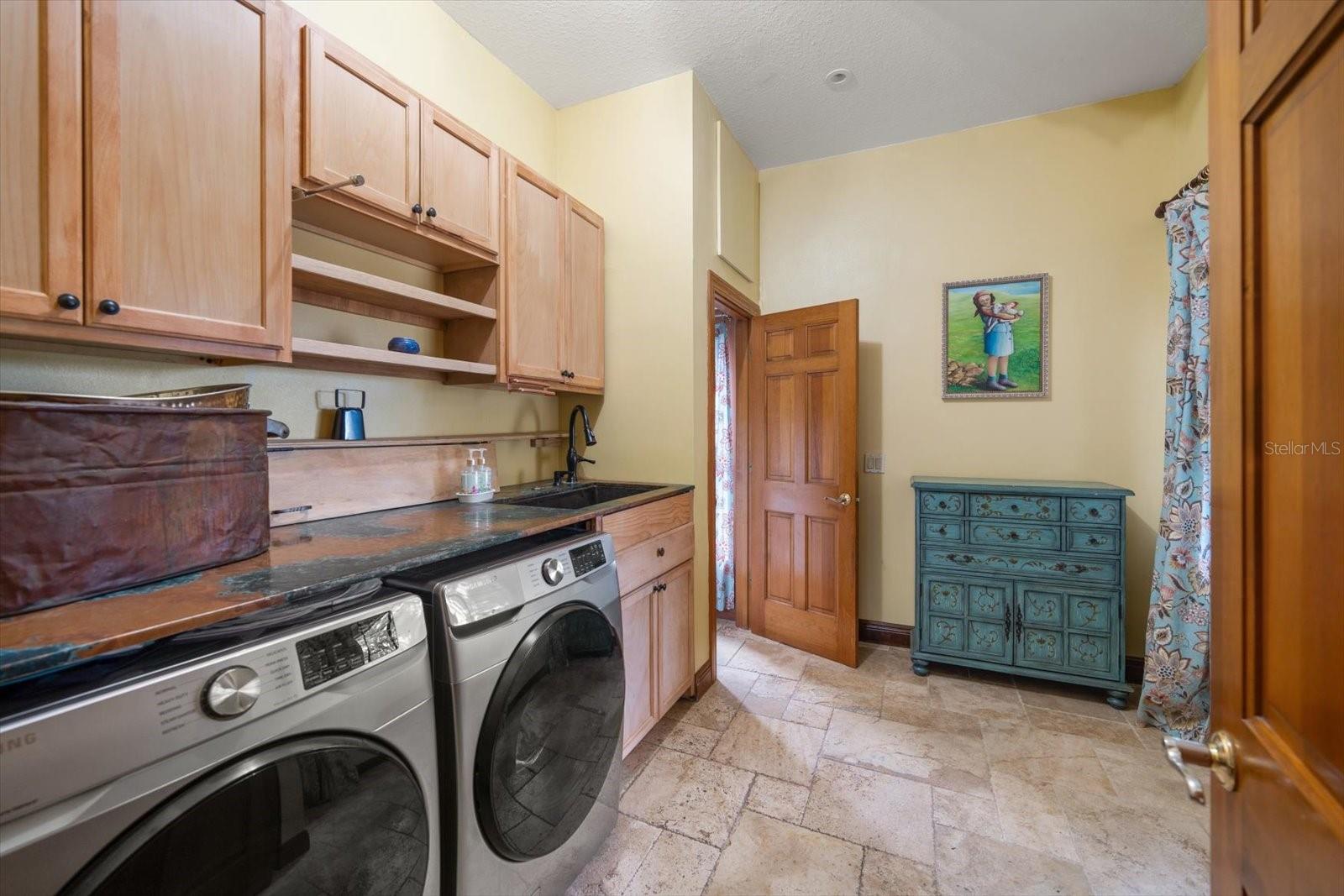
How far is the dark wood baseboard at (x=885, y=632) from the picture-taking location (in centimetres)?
312

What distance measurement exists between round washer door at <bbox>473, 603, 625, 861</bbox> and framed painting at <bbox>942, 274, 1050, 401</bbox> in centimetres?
257

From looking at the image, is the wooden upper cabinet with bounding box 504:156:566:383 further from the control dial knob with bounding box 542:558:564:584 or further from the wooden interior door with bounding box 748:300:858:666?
the wooden interior door with bounding box 748:300:858:666

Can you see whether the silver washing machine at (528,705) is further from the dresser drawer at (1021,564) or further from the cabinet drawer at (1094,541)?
the cabinet drawer at (1094,541)

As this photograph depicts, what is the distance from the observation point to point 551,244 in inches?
87.7

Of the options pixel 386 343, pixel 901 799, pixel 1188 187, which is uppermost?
pixel 1188 187

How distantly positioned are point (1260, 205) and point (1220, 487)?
312mm

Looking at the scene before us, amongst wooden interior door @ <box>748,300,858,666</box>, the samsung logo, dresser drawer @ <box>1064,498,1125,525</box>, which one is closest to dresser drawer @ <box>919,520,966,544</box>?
wooden interior door @ <box>748,300,858,666</box>

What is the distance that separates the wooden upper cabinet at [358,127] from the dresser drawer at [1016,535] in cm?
283

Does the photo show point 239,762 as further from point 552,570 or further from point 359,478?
point 359,478

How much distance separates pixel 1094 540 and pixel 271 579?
3.10 m

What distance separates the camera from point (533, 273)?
2121 mm

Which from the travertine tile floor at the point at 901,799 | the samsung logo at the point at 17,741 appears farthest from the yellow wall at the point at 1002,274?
the samsung logo at the point at 17,741

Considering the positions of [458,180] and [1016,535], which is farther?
[1016,535]

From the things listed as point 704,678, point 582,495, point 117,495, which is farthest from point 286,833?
point 704,678
